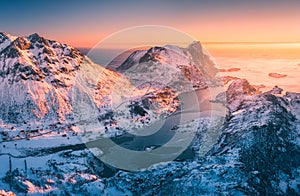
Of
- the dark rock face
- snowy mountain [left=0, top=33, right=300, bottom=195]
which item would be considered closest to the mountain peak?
the dark rock face

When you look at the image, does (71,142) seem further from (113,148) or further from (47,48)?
(47,48)

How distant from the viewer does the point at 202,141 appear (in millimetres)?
125562

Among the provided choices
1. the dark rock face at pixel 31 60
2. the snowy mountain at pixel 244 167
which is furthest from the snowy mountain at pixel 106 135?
the dark rock face at pixel 31 60

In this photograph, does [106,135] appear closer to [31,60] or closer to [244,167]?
[31,60]

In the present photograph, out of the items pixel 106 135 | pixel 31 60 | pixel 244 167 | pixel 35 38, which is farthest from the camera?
pixel 35 38

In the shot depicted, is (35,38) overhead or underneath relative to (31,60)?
overhead

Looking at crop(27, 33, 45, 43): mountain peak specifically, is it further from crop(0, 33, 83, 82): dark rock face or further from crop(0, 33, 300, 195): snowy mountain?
crop(0, 33, 300, 195): snowy mountain

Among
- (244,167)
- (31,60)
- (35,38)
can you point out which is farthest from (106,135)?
(35,38)

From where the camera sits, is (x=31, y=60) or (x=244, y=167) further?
(x=31, y=60)

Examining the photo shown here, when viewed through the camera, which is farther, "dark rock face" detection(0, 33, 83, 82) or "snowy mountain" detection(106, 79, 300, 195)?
"dark rock face" detection(0, 33, 83, 82)

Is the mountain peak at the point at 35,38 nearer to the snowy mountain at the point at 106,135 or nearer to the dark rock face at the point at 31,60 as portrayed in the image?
the dark rock face at the point at 31,60

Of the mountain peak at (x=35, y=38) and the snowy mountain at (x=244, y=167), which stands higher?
the mountain peak at (x=35, y=38)

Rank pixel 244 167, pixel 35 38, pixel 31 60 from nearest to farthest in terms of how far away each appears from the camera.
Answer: pixel 244 167, pixel 31 60, pixel 35 38

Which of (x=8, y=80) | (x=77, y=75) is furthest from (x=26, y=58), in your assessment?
(x=77, y=75)
